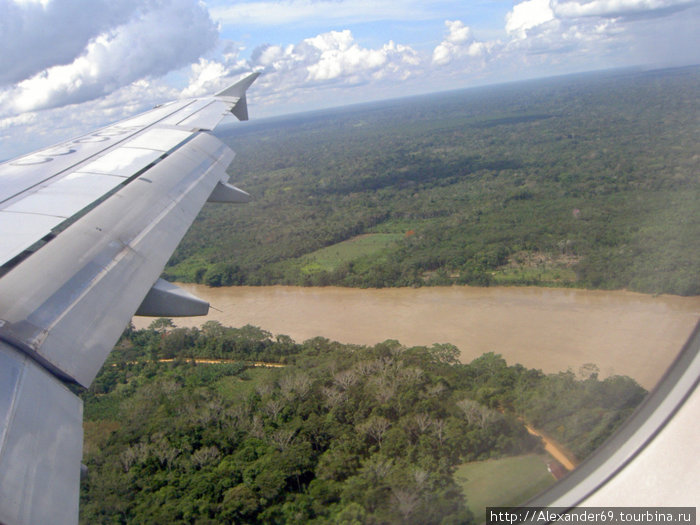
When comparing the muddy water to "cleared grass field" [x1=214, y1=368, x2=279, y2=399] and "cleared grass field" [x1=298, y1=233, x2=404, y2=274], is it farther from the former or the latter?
"cleared grass field" [x1=214, y1=368, x2=279, y2=399]

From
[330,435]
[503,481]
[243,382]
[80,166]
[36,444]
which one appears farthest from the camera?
[243,382]

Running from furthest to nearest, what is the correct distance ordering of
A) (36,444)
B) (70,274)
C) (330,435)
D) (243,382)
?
1. (243,382)
2. (330,435)
3. (70,274)
4. (36,444)

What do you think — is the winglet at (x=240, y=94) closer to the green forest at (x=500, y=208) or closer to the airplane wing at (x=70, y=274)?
the airplane wing at (x=70, y=274)

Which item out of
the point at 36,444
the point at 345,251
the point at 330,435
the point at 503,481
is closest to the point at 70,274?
the point at 36,444

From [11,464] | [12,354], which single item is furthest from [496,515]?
[12,354]

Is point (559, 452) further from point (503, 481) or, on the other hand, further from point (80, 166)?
point (80, 166)

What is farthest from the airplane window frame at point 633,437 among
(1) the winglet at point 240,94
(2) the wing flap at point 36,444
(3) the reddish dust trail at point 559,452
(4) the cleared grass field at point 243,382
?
(4) the cleared grass field at point 243,382

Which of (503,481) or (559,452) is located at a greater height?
(559,452)
